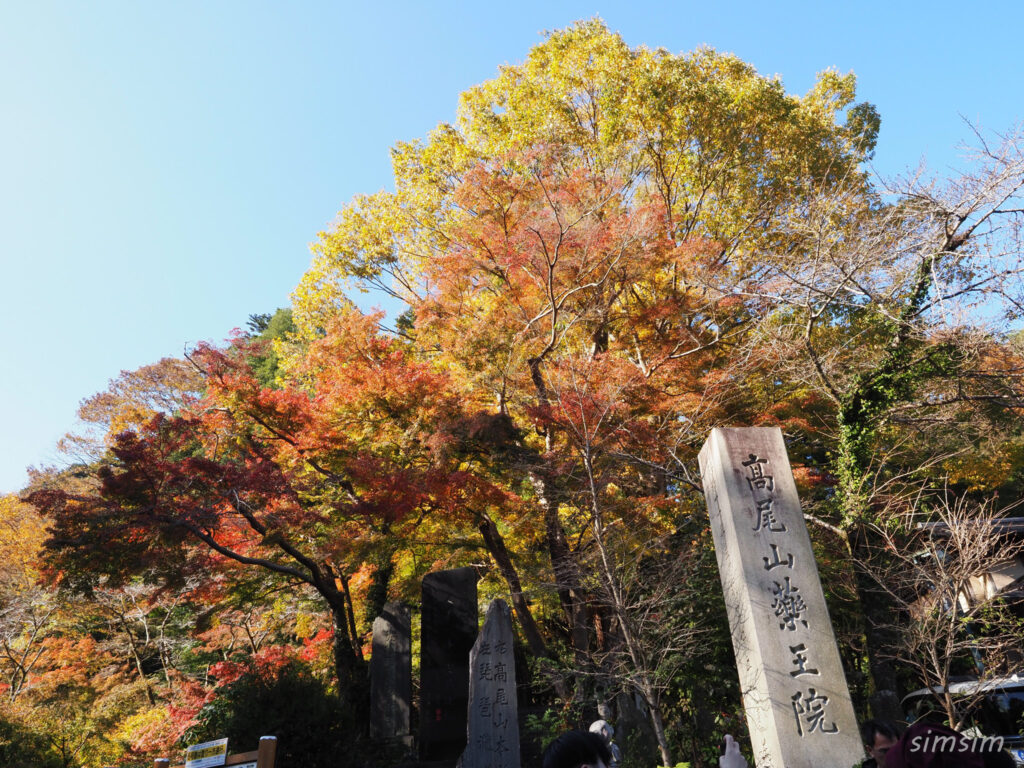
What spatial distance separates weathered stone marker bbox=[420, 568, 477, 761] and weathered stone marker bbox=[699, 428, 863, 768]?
595 centimetres

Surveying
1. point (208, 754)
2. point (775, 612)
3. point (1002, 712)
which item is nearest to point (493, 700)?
point (775, 612)

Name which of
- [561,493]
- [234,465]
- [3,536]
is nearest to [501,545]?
[561,493]

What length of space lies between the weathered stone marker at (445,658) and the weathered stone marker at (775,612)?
5.95 meters

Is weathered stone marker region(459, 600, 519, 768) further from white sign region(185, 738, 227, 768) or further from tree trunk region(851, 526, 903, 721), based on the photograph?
tree trunk region(851, 526, 903, 721)

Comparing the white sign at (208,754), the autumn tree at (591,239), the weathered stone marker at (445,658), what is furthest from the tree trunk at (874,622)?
the white sign at (208,754)

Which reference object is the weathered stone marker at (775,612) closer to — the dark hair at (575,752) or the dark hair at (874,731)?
the dark hair at (874,731)

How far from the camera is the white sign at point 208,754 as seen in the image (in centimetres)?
454

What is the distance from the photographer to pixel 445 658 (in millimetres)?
10555

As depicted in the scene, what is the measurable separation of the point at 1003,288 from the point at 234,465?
1129 centimetres

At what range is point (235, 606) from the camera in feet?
37.2

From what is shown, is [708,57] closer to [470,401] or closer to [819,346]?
[819,346]

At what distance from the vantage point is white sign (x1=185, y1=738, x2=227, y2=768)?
14.9 feet

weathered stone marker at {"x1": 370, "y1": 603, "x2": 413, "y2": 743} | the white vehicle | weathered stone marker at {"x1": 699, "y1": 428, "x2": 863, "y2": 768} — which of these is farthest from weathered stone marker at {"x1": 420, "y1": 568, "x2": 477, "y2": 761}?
the white vehicle

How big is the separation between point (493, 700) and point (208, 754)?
188 inches
